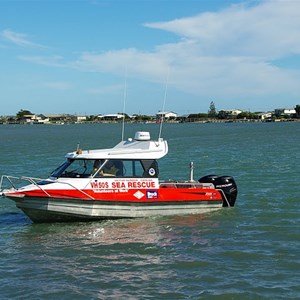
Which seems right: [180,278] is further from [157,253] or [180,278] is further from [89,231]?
[89,231]

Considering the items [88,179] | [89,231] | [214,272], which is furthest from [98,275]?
[88,179]

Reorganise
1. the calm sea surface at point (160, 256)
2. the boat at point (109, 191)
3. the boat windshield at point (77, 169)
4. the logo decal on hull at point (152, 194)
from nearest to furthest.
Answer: the calm sea surface at point (160, 256) < the boat at point (109, 191) < the boat windshield at point (77, 169) < the logo decal on hull at point (152, 194)

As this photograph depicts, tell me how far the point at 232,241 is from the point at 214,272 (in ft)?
8.65

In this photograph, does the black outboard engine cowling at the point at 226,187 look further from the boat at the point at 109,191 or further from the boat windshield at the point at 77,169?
the boat windshield at the point at 77,169

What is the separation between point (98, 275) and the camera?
11633mm

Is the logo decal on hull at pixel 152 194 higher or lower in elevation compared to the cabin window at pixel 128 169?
lower

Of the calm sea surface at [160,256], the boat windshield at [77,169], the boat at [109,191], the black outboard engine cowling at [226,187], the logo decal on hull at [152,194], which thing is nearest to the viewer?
the calm sea surface at [160,256]

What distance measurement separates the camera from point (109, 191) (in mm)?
16125

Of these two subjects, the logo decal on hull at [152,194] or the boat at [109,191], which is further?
the logo decal on hull at [152,194]

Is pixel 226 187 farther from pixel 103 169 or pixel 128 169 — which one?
pixel 103 169

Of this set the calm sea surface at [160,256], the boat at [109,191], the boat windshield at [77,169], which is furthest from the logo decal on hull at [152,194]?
the boat windshield at [77,169]

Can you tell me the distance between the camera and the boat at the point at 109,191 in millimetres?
15656

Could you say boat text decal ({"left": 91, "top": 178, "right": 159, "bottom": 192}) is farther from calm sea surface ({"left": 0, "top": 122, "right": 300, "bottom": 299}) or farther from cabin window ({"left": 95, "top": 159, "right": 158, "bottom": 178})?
calm sea surface ({"left": 0, "top": 122, "right": 300, "bottom": 299})

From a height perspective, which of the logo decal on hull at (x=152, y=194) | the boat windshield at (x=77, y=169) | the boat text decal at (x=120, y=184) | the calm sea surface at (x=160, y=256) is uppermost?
the boat windshield at (x=77, y=169)
